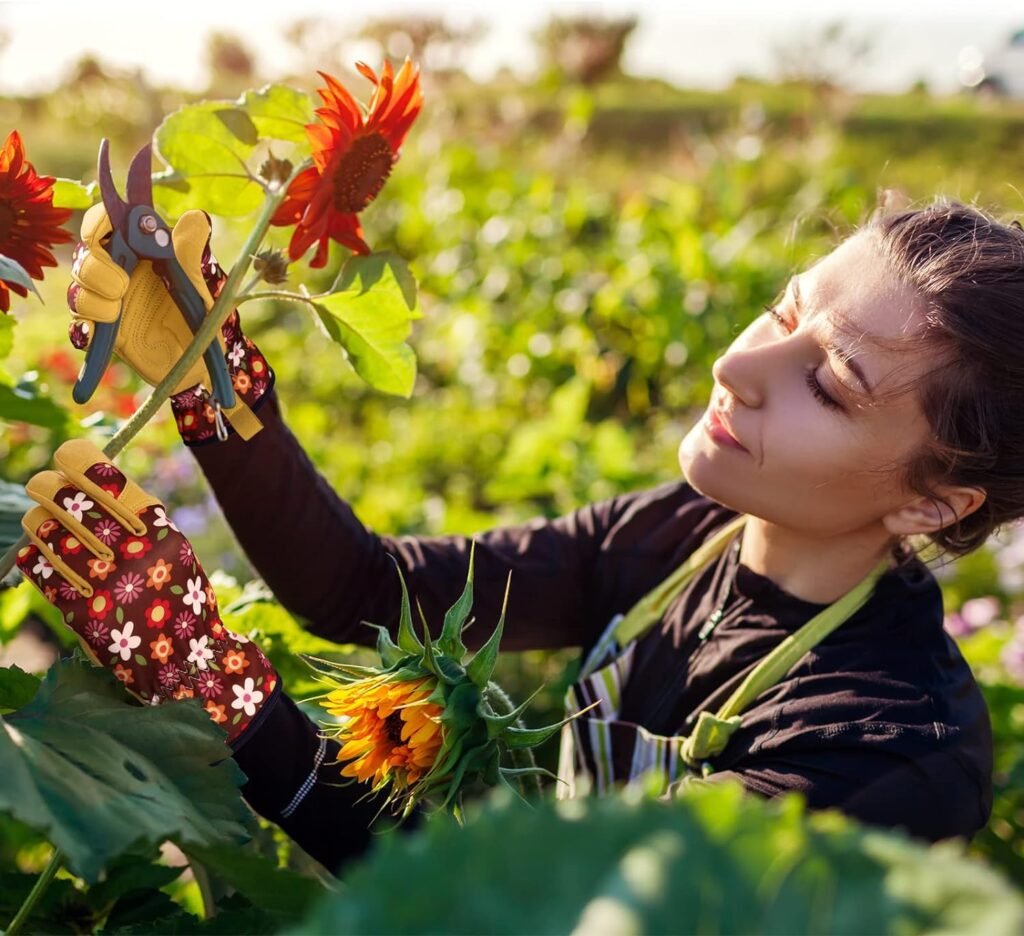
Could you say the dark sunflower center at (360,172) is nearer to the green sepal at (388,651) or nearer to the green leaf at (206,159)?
the green leaf at (206,159)

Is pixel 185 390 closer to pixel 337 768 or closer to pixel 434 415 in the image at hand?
pixel 337 768

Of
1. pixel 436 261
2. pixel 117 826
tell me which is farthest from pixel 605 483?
pixel 436 261

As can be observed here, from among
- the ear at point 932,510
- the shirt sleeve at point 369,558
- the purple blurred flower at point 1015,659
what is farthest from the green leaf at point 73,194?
the purple blurred flower at point 1015,659

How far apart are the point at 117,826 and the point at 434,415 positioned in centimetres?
284

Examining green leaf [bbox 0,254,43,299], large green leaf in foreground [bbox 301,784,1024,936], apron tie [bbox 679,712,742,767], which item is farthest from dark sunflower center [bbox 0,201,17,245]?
apron tie [bbox 679,712,742,767]

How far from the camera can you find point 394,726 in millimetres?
810

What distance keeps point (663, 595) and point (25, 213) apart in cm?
73

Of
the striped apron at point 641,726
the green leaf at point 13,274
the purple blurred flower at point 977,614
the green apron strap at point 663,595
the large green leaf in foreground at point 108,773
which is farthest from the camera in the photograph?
the purple blurred flower at point 977,614

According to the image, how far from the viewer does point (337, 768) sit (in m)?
0.92

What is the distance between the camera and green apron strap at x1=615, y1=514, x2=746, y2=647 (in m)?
1.25

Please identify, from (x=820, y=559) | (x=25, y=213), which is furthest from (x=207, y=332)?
(x=820, y=559)

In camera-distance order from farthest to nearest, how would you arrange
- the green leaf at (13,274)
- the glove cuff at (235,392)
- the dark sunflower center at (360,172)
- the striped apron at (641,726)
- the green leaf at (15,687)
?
the striped apron at (641,726) → the glove cuff at (235,392) → the dark sunflower center at (360,172) → the green leaf at (15,687) → the green leaf at (13,274)

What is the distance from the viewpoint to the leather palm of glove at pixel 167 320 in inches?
30.7

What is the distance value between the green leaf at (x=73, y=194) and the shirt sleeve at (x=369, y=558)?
238 millimetres
